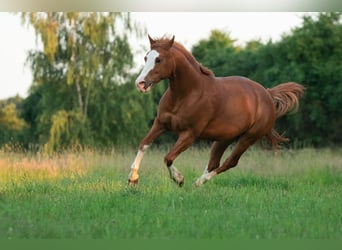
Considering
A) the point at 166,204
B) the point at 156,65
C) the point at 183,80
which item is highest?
the point at 156,65

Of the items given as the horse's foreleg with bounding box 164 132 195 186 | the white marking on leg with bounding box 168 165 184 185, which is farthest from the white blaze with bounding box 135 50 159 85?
the white marking on leg with bounding box 168 165 184 185

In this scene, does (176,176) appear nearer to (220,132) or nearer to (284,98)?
(220,132)

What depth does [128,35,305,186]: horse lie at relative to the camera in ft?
28.0

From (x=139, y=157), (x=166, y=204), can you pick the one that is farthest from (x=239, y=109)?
(x=166, y=204)

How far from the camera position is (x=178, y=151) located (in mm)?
8758

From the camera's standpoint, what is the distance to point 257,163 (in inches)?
520

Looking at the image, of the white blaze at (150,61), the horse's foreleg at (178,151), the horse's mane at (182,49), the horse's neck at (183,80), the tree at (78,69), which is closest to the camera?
the white blaze at (150,61)

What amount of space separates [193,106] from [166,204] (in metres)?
1.79

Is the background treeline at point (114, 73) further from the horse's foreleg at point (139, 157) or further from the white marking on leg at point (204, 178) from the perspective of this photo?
the horse's foreleg at point (139, 157)

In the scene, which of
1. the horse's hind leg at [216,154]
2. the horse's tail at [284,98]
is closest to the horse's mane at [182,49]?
the horse's hind leg at [216,154]

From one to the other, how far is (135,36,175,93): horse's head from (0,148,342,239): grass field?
4.82 feet

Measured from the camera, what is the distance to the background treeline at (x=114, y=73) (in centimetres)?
2005

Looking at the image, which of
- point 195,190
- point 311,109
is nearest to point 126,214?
point 195,190

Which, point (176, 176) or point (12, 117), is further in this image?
point (12, 117)
